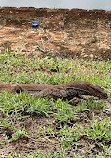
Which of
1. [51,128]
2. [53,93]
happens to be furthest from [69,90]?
[51,128]

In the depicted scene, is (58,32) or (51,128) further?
(58,32)

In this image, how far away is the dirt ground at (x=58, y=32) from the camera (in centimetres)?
930

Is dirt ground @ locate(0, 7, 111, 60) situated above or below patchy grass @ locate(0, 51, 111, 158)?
above

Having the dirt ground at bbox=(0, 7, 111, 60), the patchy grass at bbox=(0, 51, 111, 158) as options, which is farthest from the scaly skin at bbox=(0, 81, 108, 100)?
the dirt ground at bbox=(0, 7, 111, 60)

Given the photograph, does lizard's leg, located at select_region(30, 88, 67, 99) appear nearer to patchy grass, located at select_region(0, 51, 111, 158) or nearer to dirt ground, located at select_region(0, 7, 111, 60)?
patchy grass, located at select_region(0, 51, 111, 158)

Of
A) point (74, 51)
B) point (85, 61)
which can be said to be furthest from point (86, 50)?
point (85, 61)

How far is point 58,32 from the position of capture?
1009 centimetres

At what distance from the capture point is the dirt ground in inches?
366

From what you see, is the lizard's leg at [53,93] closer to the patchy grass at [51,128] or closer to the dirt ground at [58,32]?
the patchy grass at [51,128]

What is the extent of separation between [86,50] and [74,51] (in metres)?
0.43

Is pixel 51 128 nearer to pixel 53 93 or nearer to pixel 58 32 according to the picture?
pixel 53 93

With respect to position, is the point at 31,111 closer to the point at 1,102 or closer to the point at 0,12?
the point at 1,102

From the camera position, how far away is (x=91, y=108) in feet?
14.3

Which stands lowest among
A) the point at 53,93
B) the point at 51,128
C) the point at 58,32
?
the point at 51,128
